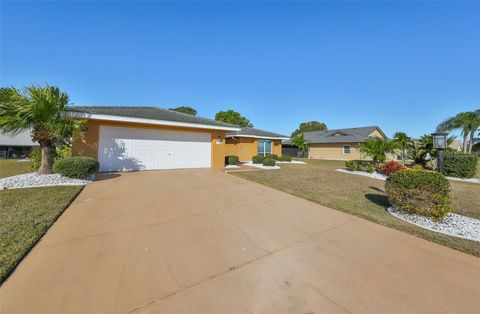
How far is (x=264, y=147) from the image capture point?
68.2 ft

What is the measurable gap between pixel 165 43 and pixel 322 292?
12.8 metres

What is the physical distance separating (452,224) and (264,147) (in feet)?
55.1

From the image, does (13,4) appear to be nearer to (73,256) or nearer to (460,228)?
(73,256)

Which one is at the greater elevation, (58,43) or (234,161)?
(58,43)

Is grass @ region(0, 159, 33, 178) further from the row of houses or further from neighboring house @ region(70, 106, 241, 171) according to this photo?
neighboring house @ region(70, 106, 241, 171)

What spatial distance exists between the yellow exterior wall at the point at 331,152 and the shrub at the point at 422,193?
75.7ft

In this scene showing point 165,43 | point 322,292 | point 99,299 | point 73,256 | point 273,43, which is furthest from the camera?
point 273,43

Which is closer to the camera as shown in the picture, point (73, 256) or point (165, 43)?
point (73, 256)

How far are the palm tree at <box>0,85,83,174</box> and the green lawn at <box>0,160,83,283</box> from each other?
2.20 meters

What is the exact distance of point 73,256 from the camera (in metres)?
2.59

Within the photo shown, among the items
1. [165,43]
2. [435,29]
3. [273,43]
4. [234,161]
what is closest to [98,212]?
[165,43]

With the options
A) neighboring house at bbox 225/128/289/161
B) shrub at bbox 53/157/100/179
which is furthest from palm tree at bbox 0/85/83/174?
neighboring house at bbox 225/128/289/161

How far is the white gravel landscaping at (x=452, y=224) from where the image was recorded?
3.84 m

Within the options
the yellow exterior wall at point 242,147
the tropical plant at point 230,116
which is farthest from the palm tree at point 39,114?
the tropical plant at point 230,116
